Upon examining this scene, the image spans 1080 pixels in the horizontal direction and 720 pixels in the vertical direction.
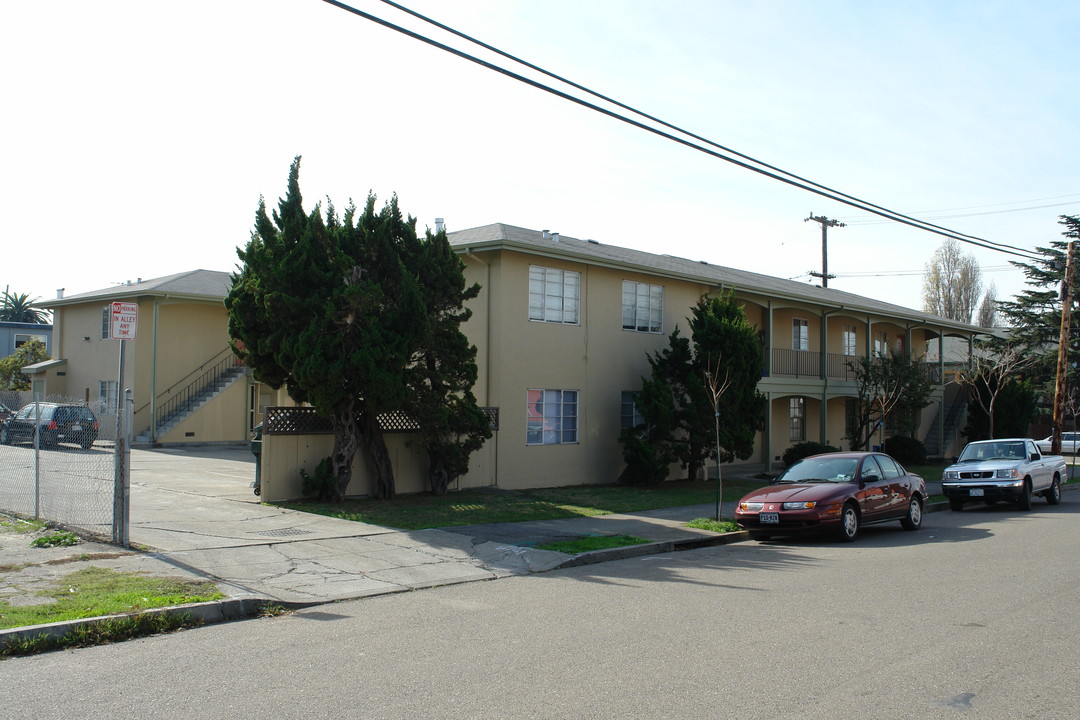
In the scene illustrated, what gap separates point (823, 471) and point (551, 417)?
7.26 metres

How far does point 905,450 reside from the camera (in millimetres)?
30297

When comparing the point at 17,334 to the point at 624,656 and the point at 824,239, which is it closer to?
the point at 824,239

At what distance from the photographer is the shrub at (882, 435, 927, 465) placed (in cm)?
3030

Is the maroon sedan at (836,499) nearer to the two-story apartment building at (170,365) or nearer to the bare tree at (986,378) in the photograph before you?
the bare tree at (986,378)

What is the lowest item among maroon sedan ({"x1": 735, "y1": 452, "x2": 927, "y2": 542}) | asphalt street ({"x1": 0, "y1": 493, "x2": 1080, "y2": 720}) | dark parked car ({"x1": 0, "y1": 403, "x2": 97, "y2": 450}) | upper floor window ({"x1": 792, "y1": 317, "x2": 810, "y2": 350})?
asphalt street ({"x1": 0, "y1": 493, "x2": 1080, "y2": 720})

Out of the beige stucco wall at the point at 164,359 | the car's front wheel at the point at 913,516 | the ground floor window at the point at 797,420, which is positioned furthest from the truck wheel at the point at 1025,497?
the beige stucco wall at the point at 164,359

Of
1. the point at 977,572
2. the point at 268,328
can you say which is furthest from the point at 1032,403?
the point at 268,328

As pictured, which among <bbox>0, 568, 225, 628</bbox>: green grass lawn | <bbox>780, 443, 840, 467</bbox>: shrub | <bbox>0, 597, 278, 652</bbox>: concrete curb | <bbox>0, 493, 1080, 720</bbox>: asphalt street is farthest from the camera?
<bbox>780, 443, 840, 467</bbox>: shrub

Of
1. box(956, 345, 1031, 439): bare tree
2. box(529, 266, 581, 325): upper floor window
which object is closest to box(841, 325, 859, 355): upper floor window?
box(956, 345, 1031, 439): bare tree

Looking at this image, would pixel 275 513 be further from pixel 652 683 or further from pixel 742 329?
pixel 742 329

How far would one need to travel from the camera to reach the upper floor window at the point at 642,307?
73.7 feet

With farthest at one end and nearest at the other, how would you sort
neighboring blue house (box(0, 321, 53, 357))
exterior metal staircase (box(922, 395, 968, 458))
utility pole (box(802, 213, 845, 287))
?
neighboring blue house (box(0, 321, 53, 357)) → utility pole (box(802, 213, 845, 287)) → exterior metal staircase (box(922, 395, 968, 458))

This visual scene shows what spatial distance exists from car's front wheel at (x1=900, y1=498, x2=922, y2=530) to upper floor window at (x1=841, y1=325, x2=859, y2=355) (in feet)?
58.9

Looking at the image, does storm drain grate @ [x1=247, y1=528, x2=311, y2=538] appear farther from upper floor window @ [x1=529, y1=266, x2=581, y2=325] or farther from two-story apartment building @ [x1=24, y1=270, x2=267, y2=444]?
two-story apartment building @ [x1=24, y1=270, x2=267, y2=444]
